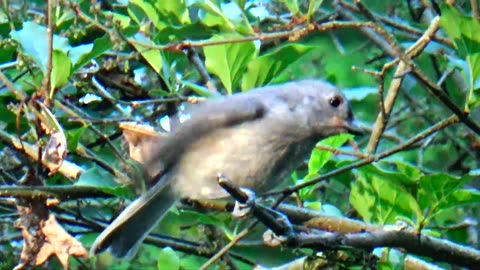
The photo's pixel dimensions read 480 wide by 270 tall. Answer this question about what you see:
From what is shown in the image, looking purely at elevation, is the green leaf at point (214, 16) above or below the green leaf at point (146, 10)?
above

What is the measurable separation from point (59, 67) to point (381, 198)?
1092 mm

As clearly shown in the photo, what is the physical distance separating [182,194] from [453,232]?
1.36 m

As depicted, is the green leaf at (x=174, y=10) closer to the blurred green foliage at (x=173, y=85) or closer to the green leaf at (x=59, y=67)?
the blurred green foliage at (x=173, y=85)

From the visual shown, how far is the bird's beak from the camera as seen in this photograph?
397 centimetres

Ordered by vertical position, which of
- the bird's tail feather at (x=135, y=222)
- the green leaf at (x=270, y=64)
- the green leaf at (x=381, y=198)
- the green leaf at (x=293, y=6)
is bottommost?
the bird's tail feather at (x=135, y=222)

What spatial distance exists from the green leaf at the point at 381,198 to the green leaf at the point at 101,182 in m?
0.74

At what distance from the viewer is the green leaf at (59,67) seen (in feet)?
11.5

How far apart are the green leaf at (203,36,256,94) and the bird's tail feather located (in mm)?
414

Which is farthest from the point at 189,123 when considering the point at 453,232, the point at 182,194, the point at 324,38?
the point at 324,38

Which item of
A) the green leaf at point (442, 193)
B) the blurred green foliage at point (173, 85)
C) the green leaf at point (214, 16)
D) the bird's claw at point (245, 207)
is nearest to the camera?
the bird's claw at point (245, 207)

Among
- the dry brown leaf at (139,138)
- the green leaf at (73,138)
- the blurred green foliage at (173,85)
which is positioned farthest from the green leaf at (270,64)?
the green leaf at (73,138)

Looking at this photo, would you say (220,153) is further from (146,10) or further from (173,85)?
(146,10)

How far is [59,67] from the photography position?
353cm

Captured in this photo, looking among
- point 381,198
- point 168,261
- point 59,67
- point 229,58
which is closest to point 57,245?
point 168,261
